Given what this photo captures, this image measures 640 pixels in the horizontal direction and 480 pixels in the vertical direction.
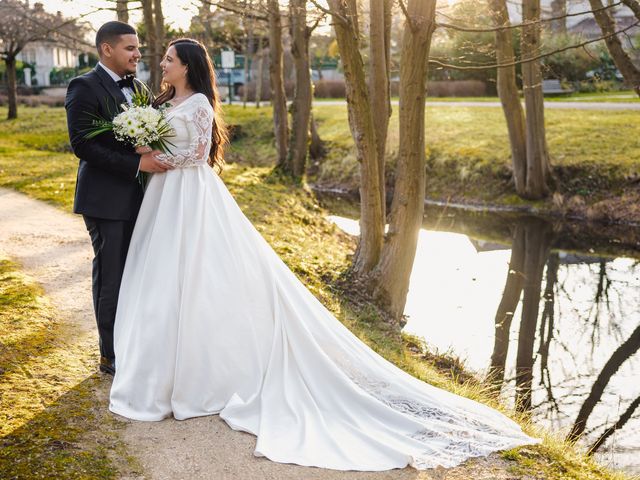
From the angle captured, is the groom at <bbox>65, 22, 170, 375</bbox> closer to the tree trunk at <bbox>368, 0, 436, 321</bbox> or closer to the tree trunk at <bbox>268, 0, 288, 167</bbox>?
the tree trunk at <bbox>368, 0, 436, 321</bbox>

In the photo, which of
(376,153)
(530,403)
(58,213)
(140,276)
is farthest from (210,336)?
(58,213)

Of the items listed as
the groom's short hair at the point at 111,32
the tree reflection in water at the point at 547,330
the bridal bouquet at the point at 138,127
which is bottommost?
the tree reflection in water at the point at 547,330

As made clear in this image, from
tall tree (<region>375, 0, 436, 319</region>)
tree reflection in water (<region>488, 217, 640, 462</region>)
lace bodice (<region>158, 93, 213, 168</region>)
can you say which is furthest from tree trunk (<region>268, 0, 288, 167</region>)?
lace bodice (<region>158, 93, 213, 168</region>)

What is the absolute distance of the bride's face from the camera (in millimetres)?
5383

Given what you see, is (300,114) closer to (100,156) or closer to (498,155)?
(498,155)

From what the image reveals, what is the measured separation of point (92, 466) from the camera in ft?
14.7

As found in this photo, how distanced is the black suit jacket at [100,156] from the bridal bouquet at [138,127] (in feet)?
0.23

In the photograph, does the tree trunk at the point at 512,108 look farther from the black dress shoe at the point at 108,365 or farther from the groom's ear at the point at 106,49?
the black dress shoe at the point at 108,365

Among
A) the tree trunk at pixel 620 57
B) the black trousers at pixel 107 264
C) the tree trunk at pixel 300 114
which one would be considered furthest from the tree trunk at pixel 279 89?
the black trousers at pixel 107 264

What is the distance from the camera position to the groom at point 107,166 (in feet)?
17.4

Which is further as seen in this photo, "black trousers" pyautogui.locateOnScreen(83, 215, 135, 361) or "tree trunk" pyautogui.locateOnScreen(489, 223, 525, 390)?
"tree trunk" pyautogui.locateOnScreen(489, 223, 525, 390)

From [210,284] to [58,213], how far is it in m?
7.86

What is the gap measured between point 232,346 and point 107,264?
3.78ft

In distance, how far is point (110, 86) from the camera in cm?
548
